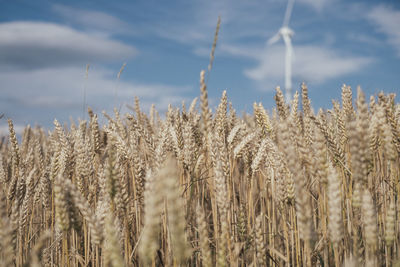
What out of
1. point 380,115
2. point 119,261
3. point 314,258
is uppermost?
point 380,115

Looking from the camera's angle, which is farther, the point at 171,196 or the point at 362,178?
the point at 362,178

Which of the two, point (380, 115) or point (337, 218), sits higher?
point (380, 115)

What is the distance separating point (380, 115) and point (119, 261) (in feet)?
5.51

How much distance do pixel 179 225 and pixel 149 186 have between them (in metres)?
0.56

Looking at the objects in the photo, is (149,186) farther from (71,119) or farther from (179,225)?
(71,119)

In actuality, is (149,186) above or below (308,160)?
below

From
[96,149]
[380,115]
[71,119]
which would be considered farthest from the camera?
[71,119]

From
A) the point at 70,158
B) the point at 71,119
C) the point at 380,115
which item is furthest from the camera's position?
the point at 71,119

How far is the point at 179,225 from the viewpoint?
2.85 feet

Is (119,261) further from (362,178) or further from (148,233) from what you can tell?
(362,178)

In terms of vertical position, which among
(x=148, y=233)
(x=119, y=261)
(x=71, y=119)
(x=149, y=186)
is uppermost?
(x=71, y=119)

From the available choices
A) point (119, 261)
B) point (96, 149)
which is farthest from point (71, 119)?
point (119, 261)

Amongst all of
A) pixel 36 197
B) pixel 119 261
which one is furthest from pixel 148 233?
pixel 36 197

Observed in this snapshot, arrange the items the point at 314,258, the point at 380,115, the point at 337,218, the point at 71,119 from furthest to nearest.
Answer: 1. the point at 71,119
2. the point at 314,258
3. the point at 380,115
4. the point at 337,218
